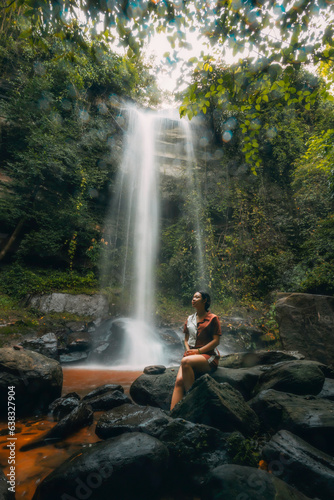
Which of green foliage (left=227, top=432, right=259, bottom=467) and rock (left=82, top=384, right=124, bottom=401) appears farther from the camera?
rock (left=82, top=384, right=124, bottom=401)

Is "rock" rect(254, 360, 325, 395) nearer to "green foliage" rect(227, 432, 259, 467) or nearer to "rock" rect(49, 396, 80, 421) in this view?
"green foliage" rect(227, 432, 259, 467)

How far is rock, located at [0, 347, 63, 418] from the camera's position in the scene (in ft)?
11.1

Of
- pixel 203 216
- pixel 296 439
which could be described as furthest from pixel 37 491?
pixel 203 216

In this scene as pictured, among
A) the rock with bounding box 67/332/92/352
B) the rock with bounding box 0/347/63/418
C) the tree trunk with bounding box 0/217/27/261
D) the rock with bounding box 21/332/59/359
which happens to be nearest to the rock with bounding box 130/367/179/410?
the rock with bounding box 0/347/63/418

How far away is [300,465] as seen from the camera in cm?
192

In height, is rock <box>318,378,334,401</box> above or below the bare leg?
below

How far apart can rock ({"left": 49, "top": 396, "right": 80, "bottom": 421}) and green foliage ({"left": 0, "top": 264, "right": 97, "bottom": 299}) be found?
21.0 feet

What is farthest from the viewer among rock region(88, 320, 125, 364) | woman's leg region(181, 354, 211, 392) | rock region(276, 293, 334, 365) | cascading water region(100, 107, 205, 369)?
cascading water region(100, 107, 205, 369)

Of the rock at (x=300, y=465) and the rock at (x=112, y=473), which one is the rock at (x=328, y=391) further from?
the rock at (x=112, y=473)

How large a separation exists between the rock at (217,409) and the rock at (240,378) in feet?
2.34

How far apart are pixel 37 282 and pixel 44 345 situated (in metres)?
3.85

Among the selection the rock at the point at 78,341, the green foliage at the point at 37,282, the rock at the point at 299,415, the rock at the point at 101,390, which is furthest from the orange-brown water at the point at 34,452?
the green foliage at the point at 37,282

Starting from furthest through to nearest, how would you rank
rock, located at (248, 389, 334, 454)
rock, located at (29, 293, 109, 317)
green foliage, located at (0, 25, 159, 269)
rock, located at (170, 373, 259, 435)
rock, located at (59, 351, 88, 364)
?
green foliage, located at (0, 25, 159, 269)
rock, located at (29, 293, 109, 317)
rock, located at (59, 351, 88, 364)
rock, located at (170, 373, 259, 435)
rock, located at (248, 389, 334, 454)

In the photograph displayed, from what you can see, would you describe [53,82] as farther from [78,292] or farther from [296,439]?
[296,439]
